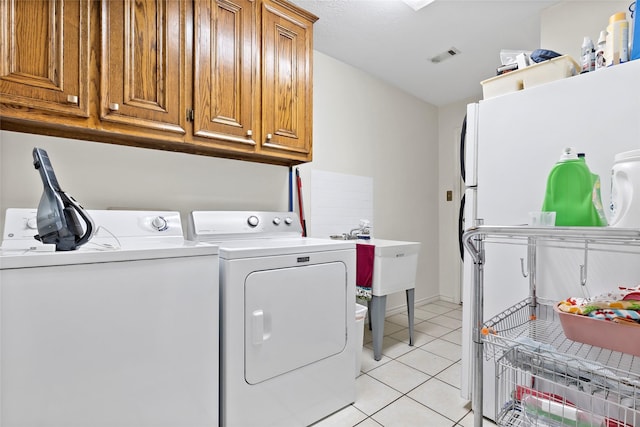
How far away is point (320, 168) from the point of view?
2.72 m

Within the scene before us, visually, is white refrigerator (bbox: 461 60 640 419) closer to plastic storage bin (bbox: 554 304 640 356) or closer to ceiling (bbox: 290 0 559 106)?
plastic storage bin (bbox: 554 304 640 356)

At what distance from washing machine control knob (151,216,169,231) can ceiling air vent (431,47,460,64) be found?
8.67 ft

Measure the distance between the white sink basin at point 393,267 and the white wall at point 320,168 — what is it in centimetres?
71

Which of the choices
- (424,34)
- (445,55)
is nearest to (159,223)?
(424,34)

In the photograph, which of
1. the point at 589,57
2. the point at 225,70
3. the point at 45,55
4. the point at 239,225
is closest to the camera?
the point at 45,55

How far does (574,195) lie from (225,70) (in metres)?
1.77

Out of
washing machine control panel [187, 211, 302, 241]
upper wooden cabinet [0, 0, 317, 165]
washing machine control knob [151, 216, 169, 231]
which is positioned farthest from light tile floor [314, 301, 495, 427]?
upper wooden cabinet [0, 0, 317, 165]

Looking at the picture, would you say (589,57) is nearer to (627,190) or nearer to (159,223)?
(627,190)

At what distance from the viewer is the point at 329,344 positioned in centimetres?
164

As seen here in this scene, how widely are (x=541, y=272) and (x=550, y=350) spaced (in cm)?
53

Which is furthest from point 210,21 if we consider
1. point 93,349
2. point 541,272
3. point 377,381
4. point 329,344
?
point 377,381

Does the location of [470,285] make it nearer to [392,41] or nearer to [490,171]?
[490,171]

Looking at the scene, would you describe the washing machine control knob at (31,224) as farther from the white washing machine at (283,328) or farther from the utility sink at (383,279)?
the utility sink at (383,279)

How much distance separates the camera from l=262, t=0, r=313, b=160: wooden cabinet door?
1.95 metres
